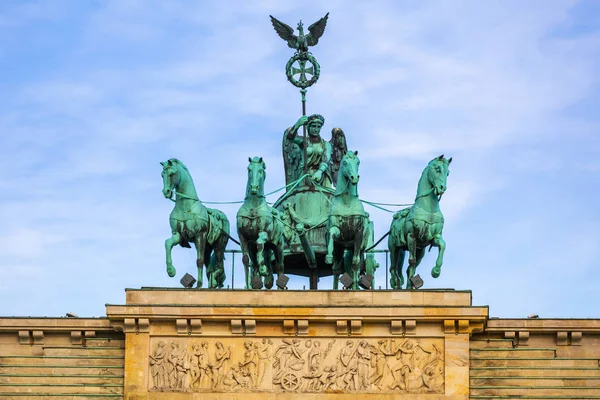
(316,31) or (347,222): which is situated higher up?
(316,31)

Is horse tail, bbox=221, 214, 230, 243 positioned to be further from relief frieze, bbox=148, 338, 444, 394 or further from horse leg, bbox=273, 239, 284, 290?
relief frieze, bbox=148, 338, 444, 394

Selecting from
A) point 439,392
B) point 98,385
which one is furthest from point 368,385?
point 98,385

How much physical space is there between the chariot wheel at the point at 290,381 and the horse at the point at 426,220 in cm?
346

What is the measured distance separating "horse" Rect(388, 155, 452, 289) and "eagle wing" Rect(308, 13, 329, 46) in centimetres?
834

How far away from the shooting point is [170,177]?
2255 inches

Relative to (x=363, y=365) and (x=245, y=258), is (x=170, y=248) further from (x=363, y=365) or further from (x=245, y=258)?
(x=363, y=365)

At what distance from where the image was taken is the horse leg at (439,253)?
57.0m

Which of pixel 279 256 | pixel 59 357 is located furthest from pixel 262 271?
pixel 59 357

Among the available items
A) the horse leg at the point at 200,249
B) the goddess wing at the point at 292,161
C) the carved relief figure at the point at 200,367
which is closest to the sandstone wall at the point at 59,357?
the carved relief figure at the point at 200,367

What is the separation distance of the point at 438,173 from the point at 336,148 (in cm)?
703

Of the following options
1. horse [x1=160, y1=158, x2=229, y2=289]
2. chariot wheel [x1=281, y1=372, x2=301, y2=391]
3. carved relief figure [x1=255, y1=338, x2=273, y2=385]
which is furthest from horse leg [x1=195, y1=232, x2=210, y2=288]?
chariot wheel [x1=281, y1=372, x2=301, y2=391]

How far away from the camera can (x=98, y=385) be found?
185 ft

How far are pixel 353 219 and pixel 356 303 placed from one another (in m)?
2.06

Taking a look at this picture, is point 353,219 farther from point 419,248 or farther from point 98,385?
point 98,385
